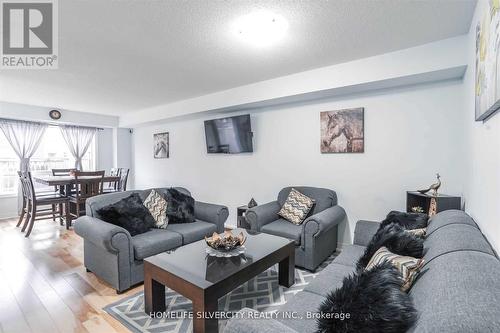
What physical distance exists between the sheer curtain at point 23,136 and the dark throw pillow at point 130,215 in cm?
416

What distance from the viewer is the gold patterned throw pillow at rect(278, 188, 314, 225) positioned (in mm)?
3171

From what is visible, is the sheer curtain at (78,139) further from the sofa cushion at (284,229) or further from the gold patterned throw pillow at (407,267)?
the gold patterned throw pillow at (407,267)

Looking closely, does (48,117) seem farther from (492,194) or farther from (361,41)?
(492,194)

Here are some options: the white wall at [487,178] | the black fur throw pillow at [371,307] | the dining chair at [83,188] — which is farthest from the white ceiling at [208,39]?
the black fur throw pillow at [371,307]

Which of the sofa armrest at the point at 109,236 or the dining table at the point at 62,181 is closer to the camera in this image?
the sofa armrest at the point at 109,236

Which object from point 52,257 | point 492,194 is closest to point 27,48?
point 52,257

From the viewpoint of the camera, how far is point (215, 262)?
1945 mm

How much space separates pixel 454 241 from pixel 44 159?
23.8 feet

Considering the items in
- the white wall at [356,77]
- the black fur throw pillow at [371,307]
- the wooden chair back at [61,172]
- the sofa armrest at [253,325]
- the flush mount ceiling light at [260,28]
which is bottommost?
the sofa armrest at [253,325]

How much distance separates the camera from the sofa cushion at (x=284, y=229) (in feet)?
9.09

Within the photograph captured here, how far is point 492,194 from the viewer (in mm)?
1349

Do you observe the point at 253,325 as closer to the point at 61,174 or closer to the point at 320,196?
the point at 320,196

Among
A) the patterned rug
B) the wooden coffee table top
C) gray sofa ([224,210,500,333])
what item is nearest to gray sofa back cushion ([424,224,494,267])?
gray sofa ([224,210,500,333])

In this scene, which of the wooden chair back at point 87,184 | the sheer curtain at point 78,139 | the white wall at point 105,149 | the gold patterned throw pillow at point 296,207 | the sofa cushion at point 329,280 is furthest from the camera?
the white wall at point 105,149
